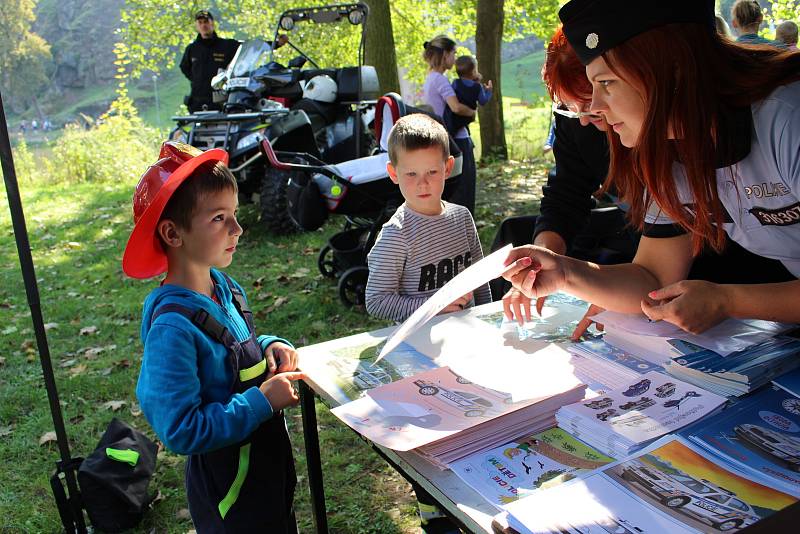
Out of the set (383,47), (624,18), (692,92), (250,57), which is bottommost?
(692,92)

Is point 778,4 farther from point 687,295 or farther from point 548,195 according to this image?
point 687,295

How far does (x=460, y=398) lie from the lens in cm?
136

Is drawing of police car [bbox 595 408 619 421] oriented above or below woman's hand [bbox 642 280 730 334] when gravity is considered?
below

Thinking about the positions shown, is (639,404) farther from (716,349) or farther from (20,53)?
(20,53)

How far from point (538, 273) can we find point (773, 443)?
0.73 meters

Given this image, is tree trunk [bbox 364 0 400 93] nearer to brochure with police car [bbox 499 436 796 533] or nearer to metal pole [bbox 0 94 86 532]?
metal pole [bbox 0 94 86 532]

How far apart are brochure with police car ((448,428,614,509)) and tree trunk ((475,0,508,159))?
31.9ft

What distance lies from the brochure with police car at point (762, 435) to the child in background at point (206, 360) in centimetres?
92

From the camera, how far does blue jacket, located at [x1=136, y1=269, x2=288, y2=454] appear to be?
1.45m

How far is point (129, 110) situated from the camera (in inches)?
566

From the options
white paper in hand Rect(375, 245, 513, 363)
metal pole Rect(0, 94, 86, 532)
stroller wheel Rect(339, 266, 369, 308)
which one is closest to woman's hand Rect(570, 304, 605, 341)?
white paper in hand Rect(375, 245, 513, 363)

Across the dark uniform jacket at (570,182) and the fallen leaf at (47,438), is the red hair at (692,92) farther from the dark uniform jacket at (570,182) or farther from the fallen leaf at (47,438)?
the fallen leaf at (47,438)

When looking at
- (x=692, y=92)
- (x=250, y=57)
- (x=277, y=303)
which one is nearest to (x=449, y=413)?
(x=692, y=92)

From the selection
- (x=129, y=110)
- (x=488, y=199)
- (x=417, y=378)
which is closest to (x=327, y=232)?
(x=488, y=199)
